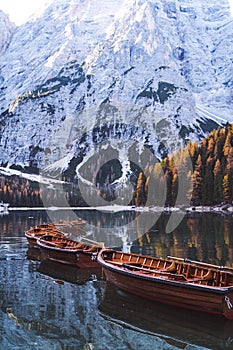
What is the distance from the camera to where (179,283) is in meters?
27.6

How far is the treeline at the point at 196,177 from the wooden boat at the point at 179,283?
108 m

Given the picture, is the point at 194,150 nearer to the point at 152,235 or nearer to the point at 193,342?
the point at 152,235

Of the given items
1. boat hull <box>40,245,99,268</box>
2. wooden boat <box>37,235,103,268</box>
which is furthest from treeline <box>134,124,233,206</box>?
boat hull <box>40,245,99,268</box>

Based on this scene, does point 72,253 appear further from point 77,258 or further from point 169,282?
point 169,282

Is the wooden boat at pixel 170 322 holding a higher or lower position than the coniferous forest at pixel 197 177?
lower

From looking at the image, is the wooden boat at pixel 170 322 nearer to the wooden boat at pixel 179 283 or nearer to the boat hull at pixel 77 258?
the wooden boat at pixel 179 283

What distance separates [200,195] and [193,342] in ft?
424

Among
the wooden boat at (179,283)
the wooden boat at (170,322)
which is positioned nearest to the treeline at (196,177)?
the wooden boat at (179,283)

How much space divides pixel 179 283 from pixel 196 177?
12586 cm

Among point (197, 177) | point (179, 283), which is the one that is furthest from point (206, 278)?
point (197, 177)

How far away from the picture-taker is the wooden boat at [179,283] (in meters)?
26.0

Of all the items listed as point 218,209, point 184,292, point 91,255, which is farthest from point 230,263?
point 218,209

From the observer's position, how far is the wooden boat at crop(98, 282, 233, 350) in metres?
23.2

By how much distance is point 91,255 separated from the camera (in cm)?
4162
